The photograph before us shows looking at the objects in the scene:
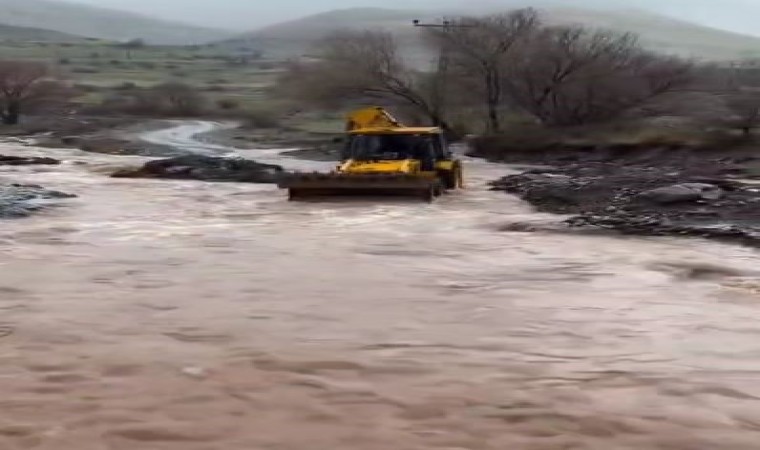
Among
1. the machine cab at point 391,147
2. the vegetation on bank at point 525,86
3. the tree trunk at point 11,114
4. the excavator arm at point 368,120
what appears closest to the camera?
the machine cab at point 391,147

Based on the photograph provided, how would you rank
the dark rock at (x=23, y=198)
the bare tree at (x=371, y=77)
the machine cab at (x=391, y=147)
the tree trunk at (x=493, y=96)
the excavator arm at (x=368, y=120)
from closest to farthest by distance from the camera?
1. the dark rock at (x=23, y=198)
2. the machine cab at (x=391, y=147)
3. the excavator arm at (x=368, y=120)
4. the tree trunk at (x=493, y=96)
5. the bare tree at (x=371, y=77)

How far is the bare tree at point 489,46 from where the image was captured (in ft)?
177

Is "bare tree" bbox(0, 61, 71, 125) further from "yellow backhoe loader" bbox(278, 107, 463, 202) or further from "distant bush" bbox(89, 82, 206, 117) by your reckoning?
"yellow backhoe loader" bbox(278, 107, 463, 202)

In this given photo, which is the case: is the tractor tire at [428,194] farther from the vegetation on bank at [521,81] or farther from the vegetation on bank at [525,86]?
the vegetation on bank at [521,81]

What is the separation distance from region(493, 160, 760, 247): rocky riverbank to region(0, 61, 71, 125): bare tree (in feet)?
159

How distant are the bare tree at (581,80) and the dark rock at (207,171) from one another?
21282 mm

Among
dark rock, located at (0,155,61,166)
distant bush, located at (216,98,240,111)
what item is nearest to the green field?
distant bush, located at (216,98,240,111)

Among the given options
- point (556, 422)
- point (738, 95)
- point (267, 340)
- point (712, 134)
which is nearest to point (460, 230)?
point (267, 340)

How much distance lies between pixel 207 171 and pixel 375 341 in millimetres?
24337

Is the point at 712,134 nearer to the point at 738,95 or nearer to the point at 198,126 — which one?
the point at 738,95

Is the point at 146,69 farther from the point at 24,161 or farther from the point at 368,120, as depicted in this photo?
the point at 368,120

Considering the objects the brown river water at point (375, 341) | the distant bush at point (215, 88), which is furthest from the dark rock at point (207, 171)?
the distant bush at point (215, 88)

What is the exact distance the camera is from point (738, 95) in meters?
52.4

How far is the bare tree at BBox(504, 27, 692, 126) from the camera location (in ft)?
171
